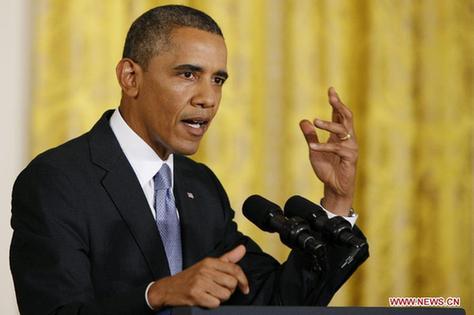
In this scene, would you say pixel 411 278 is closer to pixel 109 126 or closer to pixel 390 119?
pixel 390 119

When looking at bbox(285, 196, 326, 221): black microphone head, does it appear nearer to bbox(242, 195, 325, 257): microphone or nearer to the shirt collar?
bbox(242, 195, 325, 257): microphone

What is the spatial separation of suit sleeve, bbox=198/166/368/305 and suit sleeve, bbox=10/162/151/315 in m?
0.42

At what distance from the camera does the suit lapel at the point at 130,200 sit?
205 cm

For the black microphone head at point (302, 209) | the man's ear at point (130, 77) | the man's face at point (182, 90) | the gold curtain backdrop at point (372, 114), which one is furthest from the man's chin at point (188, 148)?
the gold curtain backdrop at point (372, 114)

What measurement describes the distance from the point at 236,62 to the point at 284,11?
32 centimetres

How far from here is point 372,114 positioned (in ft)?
11.8

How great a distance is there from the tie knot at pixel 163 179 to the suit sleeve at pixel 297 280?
30cm

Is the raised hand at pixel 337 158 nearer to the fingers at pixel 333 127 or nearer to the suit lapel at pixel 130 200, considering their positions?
the fingers at pixel 333 127

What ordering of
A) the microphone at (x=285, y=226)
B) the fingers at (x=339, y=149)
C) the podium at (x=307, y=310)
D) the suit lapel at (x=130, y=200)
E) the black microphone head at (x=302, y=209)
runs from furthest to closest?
the fingers at (x=339, y=149) → the suit lapel at (x=130, y=200) → the black microphone head at (x=302, y=209) → the microphone at (x=285, y=226) → the podium at (x=307, y=310)

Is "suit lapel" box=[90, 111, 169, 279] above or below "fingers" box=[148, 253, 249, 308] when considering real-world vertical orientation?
above

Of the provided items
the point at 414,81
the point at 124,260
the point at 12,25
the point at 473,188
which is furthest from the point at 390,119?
the point at 124,260

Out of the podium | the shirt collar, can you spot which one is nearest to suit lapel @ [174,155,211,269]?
the shirt collar

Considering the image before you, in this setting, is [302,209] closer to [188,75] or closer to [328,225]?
[328,225]

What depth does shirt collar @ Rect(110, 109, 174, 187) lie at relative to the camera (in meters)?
2.19
